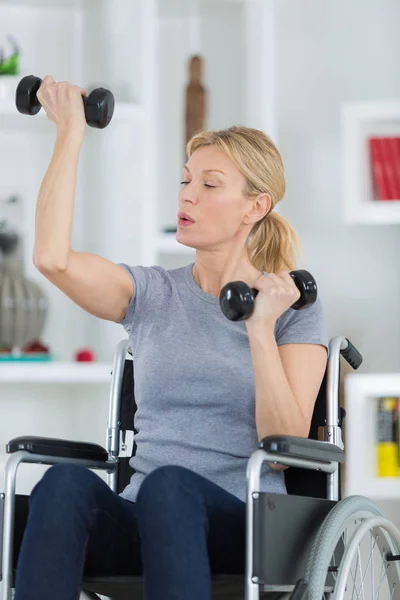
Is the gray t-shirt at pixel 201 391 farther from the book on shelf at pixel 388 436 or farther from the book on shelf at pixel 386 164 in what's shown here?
the book on shelf at pixel 386 164

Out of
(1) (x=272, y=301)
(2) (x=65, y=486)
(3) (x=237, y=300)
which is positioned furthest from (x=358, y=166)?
(2) (x=65, y=486)

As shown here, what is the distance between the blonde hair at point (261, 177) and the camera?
1.85 meters

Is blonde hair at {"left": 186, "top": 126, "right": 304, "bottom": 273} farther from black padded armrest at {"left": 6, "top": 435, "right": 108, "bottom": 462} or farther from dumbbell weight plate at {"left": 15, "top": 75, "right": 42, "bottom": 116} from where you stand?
black padded armrest at {"left": 6, "top": 435, "right": 108, "bottom": 462}

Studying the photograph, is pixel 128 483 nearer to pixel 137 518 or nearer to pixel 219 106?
pixel 137 518

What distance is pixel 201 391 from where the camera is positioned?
1.72 meters

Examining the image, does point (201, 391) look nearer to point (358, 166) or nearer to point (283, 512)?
point (283, 512)

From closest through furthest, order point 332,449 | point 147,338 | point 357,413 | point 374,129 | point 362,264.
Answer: point 332,449 → point 147,338 → point 357,413 → point 374,129 → point 362,264

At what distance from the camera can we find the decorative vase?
2941 mm

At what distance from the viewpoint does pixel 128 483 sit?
6.29 feet

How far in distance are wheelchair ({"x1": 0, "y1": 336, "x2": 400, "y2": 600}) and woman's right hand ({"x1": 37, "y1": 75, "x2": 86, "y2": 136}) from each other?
0.50 meters

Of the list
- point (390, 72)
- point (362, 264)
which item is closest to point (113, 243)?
point (362, 264)

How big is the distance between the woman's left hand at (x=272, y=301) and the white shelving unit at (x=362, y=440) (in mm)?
1023

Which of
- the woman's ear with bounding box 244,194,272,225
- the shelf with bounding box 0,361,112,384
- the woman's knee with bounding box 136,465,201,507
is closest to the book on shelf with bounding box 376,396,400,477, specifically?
the shelf with bounding box 0,361,112,384

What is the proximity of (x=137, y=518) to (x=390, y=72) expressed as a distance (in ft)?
6.47
